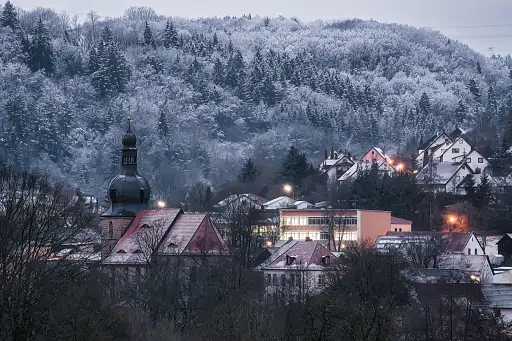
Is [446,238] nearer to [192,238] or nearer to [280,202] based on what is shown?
[192,238]

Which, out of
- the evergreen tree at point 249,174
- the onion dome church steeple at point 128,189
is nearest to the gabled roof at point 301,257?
the onion dome church steeple at point 128,189

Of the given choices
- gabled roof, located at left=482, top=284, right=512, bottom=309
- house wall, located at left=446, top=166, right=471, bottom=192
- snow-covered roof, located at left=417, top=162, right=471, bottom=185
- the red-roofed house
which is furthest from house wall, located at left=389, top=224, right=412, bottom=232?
gabled roof, located at left=482, top=284, right=512, bottom=309

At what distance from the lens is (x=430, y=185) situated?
124500 millimetres

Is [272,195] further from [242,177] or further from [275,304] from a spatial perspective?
[275,304]

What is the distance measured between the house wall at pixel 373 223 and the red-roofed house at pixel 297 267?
1394 centimetres

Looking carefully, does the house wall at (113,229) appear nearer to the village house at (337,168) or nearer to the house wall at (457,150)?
the village house at (337,168)

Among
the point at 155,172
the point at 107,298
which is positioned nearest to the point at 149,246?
the point at 107,298

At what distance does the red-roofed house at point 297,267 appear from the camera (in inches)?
3313

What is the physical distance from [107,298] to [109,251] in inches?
807

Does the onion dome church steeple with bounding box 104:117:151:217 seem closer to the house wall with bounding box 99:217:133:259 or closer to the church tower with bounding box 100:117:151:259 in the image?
the church tower with bounding box 100:117:151:259

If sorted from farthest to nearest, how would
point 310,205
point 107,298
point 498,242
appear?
point 310,205, point 498,242, point 107,298

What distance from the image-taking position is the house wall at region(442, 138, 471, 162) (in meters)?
143

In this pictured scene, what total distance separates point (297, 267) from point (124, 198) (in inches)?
492

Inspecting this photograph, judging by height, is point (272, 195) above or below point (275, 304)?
above
